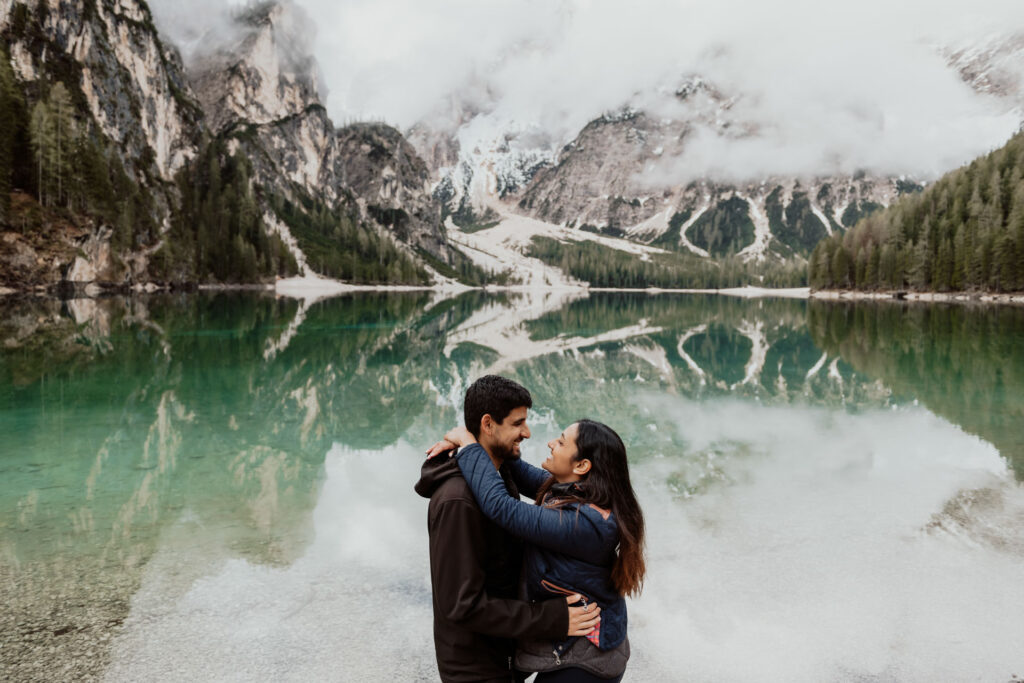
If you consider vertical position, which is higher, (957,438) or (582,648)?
(582,648)

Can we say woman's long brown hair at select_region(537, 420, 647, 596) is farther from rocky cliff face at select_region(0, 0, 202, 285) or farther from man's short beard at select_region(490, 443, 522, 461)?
rocky cliff face at select_region(0, 0, 202, 285)

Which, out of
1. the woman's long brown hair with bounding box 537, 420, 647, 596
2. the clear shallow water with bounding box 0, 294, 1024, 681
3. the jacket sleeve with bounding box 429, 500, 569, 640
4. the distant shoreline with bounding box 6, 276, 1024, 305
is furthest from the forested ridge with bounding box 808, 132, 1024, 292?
the jacket sleeve with bounding box 429, 500, 569, 640

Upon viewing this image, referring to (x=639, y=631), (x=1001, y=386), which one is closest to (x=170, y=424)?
(x=639, y=631)

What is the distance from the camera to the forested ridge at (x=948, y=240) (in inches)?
3866

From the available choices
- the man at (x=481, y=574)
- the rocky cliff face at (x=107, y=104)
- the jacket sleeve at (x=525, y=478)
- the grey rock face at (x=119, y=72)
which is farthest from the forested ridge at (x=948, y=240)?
the grey rock face at (x=119, y=72)

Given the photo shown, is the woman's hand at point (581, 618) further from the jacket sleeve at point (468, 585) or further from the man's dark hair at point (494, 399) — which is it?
the man's dark hair at point (494, 399)

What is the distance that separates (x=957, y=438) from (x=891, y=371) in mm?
12368

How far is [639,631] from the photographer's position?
6562 millimetres

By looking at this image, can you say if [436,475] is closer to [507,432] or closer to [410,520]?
[507,432]

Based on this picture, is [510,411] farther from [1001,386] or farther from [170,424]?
[1001,386]

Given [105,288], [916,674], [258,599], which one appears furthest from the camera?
[105,288]

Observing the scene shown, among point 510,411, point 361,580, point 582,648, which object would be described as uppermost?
point 510,411

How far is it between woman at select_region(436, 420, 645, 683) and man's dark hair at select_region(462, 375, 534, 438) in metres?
0.18

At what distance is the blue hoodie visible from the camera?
326 centimetres
